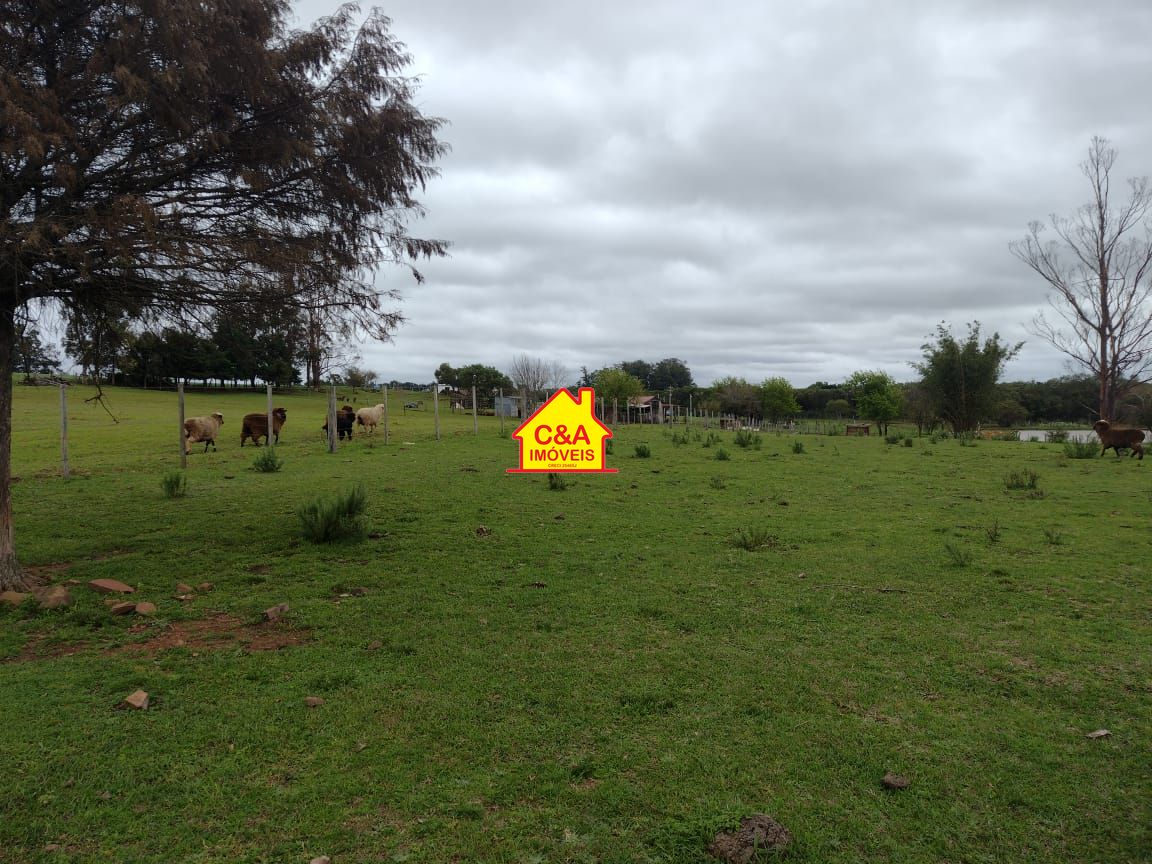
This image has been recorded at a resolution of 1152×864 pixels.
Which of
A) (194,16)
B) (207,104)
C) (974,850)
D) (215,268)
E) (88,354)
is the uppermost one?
(194,16)

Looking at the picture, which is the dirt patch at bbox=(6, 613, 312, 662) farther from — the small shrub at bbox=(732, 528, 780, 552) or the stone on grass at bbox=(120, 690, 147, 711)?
the small shrub at bbox=(732, 528, 780, 552)

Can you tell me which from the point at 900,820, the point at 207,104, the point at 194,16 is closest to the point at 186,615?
the point at 207,104

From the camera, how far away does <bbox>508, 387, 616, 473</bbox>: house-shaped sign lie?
27.7ft

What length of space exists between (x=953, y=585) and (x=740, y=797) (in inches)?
148

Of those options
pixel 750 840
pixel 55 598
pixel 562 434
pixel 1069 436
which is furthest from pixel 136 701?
pixel 1069 436

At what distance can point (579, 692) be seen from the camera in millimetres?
3398

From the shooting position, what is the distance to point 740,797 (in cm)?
250

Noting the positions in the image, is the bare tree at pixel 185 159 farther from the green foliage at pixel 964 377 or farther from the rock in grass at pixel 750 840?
the green foliage at pixel 964 377

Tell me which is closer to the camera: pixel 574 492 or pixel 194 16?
pixel 194 16

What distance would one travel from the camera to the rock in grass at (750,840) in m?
2.19

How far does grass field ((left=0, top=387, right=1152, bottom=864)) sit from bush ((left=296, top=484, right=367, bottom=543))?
169mm

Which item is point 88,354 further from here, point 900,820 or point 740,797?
point 900,820

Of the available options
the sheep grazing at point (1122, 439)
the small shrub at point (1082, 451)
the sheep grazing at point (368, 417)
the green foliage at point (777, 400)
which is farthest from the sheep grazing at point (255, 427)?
the green foliage at point (777, 400)

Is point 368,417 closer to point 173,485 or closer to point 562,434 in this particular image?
point 173,485
